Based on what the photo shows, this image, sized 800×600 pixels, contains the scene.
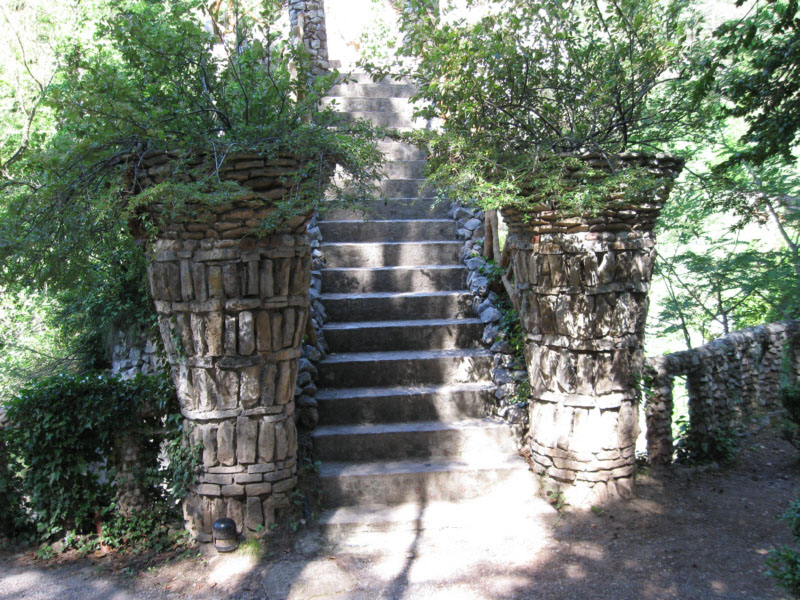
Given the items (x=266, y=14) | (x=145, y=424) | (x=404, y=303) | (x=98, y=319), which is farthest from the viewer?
(x=98, y=319)

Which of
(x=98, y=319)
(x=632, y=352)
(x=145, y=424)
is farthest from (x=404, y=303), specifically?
(x=98, y=319)

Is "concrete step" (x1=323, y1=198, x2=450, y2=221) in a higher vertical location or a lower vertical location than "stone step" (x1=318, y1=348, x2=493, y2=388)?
higher

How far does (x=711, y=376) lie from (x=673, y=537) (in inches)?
76.0

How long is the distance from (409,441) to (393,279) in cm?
186

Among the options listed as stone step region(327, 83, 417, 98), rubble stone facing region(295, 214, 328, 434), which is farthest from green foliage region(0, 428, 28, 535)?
stone step region(327, 83, 417, 98)

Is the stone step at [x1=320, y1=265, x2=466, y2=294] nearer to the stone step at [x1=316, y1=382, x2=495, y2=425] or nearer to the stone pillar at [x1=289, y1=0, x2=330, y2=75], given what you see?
the stone step at [x1=316, y1=382, x2=495, y2=425]

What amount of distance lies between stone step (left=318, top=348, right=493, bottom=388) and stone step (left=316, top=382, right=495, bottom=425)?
3.6 inches

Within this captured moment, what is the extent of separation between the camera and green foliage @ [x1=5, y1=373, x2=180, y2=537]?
3779 mm

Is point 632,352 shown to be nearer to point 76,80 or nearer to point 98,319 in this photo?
point 76,80

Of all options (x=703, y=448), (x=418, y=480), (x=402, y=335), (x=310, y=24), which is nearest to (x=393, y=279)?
(x=402, y=335)

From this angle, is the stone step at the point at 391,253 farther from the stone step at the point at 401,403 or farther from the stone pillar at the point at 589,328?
the stone pillar at the point at 589,328

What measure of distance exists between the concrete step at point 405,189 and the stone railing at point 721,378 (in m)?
3.29

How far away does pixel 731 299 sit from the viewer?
848 centimetres

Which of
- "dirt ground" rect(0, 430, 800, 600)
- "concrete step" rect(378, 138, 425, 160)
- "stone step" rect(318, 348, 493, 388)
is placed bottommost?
"dirt ground" rect(0, 430, 800, 600)
